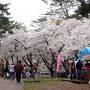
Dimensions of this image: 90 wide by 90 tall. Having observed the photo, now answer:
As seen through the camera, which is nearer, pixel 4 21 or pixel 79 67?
pixel 79 67

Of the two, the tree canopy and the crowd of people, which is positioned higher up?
the tree canopy

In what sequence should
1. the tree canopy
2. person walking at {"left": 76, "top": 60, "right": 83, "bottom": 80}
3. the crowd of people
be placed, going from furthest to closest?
the tree canopy → person walking at {"left": 76, "top": 60, "right": 83, "bottom": 80} → the crowd of people

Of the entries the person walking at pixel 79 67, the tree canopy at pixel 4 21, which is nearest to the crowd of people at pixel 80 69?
the person walking at pixel 79 67

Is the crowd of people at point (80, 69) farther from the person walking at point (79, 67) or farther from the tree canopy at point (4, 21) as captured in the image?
the tree canopy at point (4, 21)

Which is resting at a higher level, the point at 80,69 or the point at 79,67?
the point at 79,67

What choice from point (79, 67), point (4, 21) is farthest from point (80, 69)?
point (4, 21)

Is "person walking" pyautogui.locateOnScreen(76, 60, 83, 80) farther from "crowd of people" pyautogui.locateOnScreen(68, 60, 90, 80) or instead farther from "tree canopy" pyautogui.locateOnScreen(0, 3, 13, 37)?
"tree canopy" pyautogui.locateOnScreen(0, 3, 13, 37)

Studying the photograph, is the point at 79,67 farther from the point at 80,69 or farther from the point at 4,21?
the point at 4,21

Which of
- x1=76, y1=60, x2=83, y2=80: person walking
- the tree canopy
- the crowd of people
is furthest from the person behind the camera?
the tree canopy

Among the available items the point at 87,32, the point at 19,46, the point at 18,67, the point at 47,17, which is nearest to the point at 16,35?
the point at 19,46

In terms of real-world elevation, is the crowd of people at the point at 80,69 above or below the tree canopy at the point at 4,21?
below

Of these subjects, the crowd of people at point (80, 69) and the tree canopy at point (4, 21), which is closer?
the crowd of people at point (80, 69)

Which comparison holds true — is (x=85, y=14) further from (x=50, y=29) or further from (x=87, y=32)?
(x=50, y=29)

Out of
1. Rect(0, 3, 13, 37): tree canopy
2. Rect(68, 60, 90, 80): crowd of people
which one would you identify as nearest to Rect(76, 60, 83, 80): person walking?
Rect(68, 60, 90, 80): crowd of people
